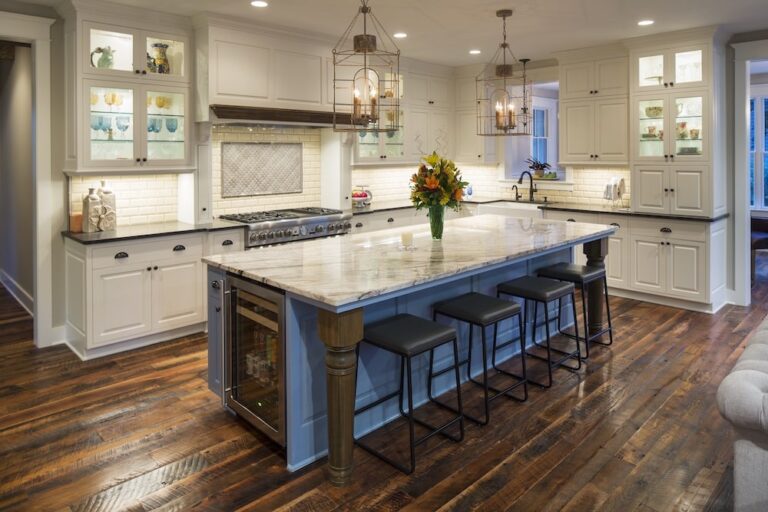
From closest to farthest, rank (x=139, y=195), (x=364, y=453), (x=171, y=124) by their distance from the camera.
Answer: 1. (x=364, y=453)
2. (x=171, y=124)
3. (x=139, y=195)

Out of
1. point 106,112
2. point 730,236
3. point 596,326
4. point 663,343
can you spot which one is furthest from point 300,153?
point 730,236

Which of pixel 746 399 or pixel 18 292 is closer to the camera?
pixel 746 399

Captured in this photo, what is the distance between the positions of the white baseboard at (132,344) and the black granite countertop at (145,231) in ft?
2.77

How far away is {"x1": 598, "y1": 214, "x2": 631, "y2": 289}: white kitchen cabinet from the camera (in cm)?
614

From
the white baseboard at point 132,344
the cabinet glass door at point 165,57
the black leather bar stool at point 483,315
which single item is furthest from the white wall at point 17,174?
the black leather bar stool at point 483,315

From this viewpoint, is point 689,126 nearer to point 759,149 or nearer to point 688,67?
point 688,67

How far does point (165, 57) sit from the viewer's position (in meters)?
4.95

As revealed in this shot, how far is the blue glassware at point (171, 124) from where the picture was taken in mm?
4961

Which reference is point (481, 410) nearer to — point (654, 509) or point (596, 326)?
point (654, 509)

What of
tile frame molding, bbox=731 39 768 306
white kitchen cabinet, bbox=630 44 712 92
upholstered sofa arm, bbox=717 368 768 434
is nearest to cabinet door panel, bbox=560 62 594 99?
white kitchen cabinet, bbox=630 44 712 92

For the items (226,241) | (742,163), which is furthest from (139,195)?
(742,163)

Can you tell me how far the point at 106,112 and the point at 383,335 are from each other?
316 cm

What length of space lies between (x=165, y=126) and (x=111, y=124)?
44 centimetres

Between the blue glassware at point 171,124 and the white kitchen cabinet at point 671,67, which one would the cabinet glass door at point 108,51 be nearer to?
the blue glassware at point 171,124
